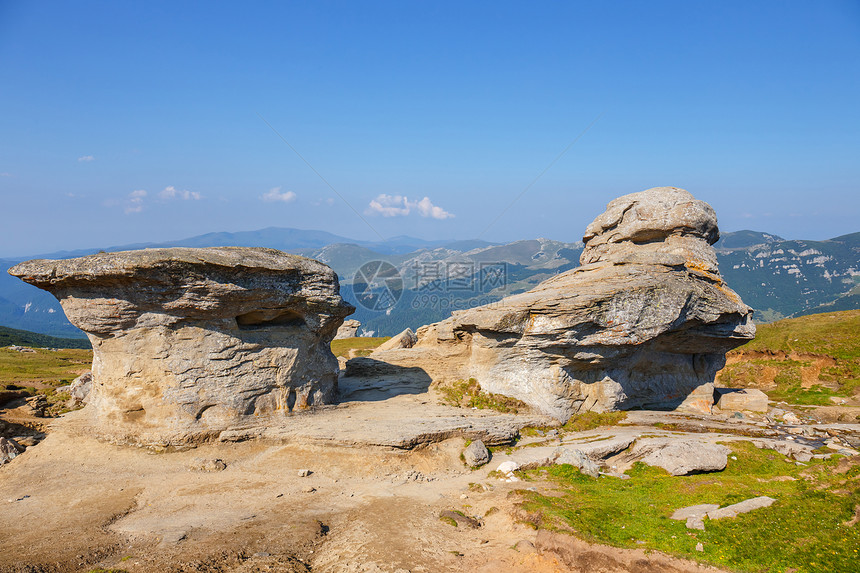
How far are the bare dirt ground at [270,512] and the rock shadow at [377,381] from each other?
4482 mm

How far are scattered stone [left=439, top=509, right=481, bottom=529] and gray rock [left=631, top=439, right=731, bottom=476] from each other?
8.77m

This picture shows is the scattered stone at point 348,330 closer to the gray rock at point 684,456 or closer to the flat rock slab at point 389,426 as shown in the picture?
the flat rock slab at point 389,426

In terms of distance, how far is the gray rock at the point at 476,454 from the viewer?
19672 millimetres

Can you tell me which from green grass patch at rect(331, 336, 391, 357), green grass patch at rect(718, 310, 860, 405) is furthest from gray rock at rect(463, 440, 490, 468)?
green grass patch at rect(331, 336, 391, 357)

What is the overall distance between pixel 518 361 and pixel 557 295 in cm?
437

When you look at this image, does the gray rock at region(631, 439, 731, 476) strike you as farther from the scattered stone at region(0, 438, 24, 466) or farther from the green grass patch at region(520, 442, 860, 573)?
the scattered stone at region(0, 438, 24, 466)

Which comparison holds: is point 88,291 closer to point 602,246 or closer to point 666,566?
point 666,566

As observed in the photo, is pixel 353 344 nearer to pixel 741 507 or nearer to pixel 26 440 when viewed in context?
pixel 26 440

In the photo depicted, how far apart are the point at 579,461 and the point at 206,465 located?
15.7 meters

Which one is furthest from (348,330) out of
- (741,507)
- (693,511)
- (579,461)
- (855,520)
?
(855,520)

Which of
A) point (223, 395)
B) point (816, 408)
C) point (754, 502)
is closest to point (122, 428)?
point (223, 395)

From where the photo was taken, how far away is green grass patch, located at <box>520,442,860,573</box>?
1118cm

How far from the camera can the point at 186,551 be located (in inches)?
496

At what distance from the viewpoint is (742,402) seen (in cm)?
2933
